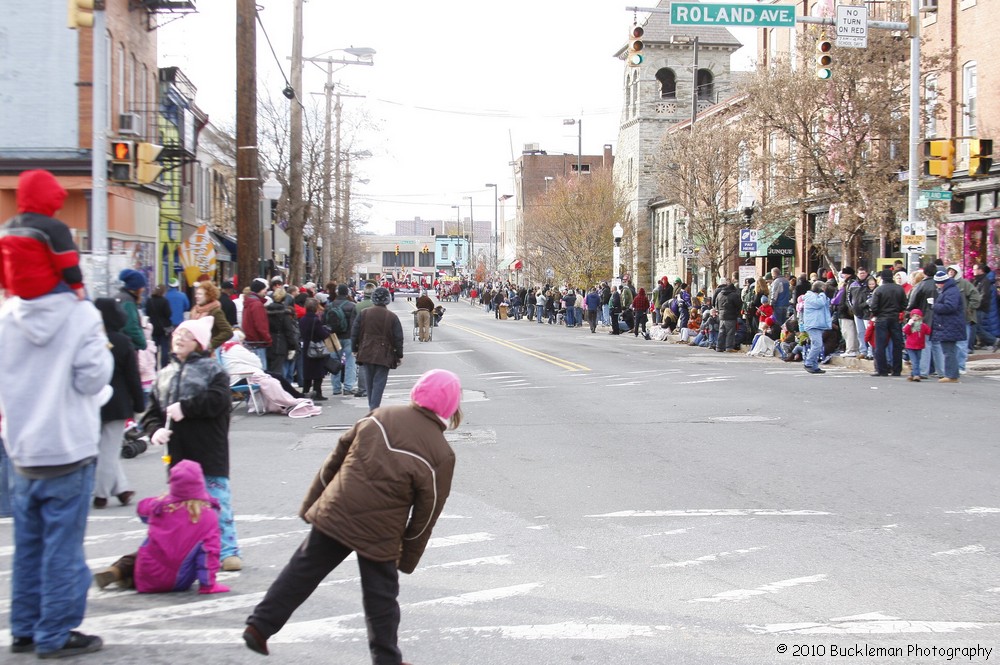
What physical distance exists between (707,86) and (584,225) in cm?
1352

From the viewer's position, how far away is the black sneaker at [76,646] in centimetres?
528

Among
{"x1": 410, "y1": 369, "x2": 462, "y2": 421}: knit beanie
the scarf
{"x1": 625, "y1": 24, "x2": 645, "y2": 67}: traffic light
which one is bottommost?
{"x1": 410, "y1": 369, "x2": 462, "y2": 421}: knit beanie

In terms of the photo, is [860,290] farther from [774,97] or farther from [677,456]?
[677,456]

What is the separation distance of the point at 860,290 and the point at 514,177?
9538 cm

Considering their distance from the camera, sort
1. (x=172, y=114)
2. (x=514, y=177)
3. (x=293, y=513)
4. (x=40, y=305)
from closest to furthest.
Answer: (x=40, y=305)
(x=293, y=513)
(x=172, y=114)
(x=514, y=177)

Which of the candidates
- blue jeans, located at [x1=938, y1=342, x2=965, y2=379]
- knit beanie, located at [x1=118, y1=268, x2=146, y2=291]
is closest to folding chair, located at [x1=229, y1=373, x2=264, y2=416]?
knit beanie, located at [x1=118, y1=268, x2=146, y2=291]

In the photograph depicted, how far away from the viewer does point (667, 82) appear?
65188 millimetres

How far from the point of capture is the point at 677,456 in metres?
11.4

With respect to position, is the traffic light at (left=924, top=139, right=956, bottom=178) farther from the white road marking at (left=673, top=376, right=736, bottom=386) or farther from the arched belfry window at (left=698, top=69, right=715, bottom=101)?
the arched belfry window at (left=698, top=69, right=715, bottom=101)

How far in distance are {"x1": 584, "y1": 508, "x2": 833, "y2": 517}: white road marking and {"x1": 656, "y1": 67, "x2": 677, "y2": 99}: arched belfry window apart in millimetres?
58595

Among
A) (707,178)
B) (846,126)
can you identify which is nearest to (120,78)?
Answer: (846,126)

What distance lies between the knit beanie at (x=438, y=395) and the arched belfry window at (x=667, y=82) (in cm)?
6224

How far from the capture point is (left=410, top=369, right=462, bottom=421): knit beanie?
494 cm

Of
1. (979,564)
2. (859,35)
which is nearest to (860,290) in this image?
(859,35)
